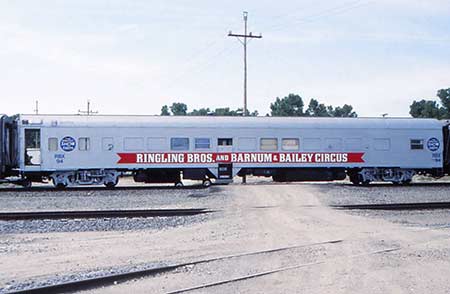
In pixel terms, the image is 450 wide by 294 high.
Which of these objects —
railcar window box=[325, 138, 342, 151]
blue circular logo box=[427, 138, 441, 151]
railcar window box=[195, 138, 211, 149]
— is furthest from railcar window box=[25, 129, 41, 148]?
blue circular logo box=[427, 138, 441, 151]

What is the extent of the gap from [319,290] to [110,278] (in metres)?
2.89

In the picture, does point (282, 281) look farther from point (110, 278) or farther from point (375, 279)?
point (110, 278)

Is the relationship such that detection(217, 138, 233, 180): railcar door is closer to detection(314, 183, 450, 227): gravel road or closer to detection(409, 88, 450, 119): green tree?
detection(314, 183, 450, 227): gravel road

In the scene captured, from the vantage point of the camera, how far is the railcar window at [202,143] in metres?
25.2

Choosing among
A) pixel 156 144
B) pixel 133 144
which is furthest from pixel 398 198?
pixel 133 144

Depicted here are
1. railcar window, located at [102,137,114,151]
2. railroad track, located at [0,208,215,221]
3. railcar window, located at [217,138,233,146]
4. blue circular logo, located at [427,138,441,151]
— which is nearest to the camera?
railroad track, located at [0,208,215,221]

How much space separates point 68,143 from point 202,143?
239 inches

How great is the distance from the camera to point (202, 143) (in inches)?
993

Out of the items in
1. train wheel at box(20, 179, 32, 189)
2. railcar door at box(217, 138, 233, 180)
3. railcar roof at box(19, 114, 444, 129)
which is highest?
railcar roof at box(19, 114, 444, 129)

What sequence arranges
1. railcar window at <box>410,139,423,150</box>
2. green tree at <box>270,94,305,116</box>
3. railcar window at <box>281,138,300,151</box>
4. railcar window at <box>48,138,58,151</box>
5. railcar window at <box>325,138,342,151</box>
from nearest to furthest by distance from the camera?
railcar window at <box>48,138,58,151</box>, railcar window at <box>281,138,300,151</box>, railcar window at <box>325,138,342,151</box>, railcar window at <box>410,139,423,150</box>, green tree at <box>270,94,305,116</box>

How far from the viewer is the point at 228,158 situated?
25328 millimetres

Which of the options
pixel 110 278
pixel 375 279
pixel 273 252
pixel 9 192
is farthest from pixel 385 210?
pixel 9 192

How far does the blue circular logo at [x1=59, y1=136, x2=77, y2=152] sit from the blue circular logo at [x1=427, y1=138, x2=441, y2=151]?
17224 millimetres

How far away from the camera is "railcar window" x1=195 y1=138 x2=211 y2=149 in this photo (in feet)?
82.6
